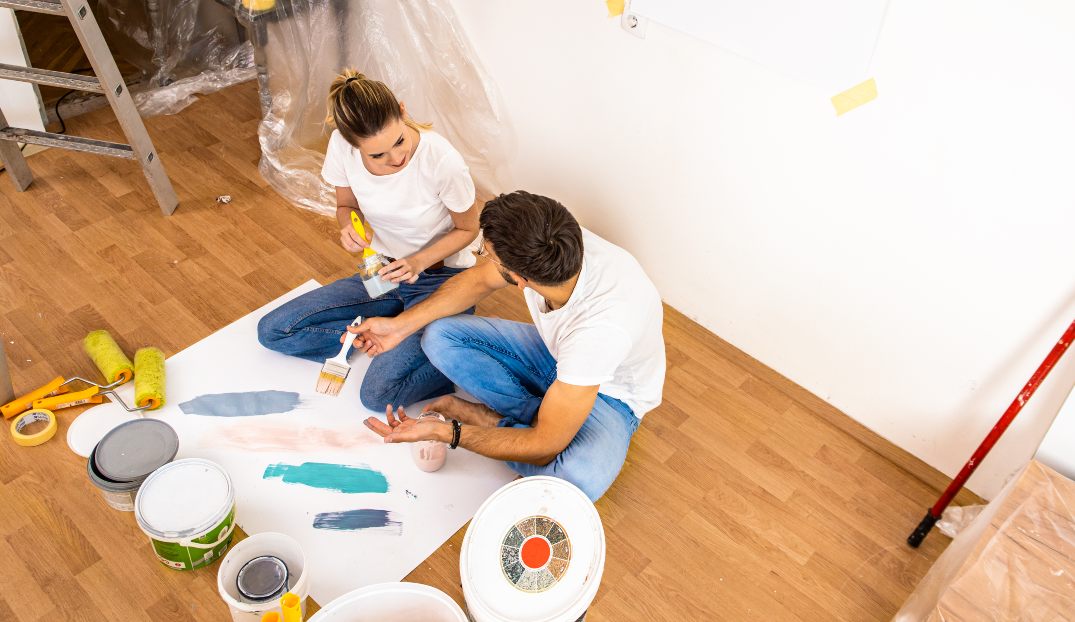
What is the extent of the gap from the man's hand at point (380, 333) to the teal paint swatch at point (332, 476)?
270 millimetres

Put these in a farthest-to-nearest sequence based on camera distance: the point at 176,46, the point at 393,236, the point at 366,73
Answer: the point at 176,46 < the point at 366,73 < the point at 393,236

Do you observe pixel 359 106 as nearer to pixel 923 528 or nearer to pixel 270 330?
pixel 270 330

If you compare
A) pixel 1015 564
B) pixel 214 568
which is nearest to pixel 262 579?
pixel 214 568

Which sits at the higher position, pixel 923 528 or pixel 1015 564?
pixel 1015 564

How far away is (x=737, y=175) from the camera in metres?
1.93

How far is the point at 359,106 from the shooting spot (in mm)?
1633

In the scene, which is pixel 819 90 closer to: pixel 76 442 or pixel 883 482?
pixel 883 482

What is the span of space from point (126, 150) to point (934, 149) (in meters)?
2.06

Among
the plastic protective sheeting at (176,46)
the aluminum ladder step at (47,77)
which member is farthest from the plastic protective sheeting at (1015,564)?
the plastic protective sheeting at (176,46)

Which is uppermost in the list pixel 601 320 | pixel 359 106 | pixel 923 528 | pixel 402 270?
pixel 359 106

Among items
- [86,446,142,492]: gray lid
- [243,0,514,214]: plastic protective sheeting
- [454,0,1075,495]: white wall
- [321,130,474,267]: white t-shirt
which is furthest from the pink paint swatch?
[454,0,1075,495]: white wall

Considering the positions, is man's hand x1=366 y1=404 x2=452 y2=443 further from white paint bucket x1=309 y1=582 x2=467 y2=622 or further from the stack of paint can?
the stack of paint can

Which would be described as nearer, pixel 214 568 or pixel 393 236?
pixel 214 568

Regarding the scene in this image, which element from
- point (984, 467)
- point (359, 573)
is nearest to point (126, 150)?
point (359, 573)
